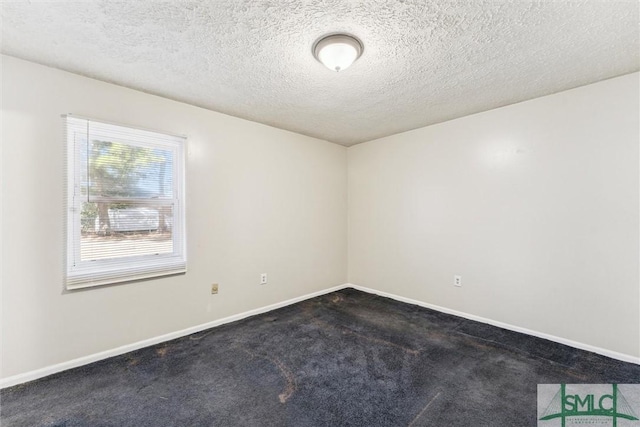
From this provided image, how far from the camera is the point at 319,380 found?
2037 mm

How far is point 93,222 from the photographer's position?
7.68ft

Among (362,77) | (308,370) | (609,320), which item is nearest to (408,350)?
(308,370)

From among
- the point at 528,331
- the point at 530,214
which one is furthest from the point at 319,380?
the point at 530,214

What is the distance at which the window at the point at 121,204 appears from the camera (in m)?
2.26

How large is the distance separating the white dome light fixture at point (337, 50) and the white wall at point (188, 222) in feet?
5.46

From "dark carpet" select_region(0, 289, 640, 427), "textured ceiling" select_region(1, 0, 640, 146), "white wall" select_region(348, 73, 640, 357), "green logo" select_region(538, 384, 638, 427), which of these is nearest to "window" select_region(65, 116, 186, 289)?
"textured ceiling" select_region(1, 0, 640, 146)

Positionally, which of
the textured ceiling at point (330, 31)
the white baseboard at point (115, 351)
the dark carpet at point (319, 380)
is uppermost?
the textured ceiling at point (330, 31)

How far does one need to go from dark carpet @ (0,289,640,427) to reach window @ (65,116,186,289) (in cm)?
78

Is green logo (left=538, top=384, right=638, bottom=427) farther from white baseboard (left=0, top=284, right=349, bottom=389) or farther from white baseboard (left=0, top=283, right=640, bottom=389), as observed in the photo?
white baseboard (left=0, top=284, right=349, bottom=389)

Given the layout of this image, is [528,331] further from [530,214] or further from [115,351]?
[115,351]

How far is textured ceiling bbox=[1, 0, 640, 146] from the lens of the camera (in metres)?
1.55

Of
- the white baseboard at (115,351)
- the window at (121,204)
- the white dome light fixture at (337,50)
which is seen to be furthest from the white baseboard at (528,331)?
the white dome light fixture at (337,50)

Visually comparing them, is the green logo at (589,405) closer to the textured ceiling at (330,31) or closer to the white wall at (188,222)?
the textured ceiling at (330,31)

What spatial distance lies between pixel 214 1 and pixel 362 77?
1.22 metres
